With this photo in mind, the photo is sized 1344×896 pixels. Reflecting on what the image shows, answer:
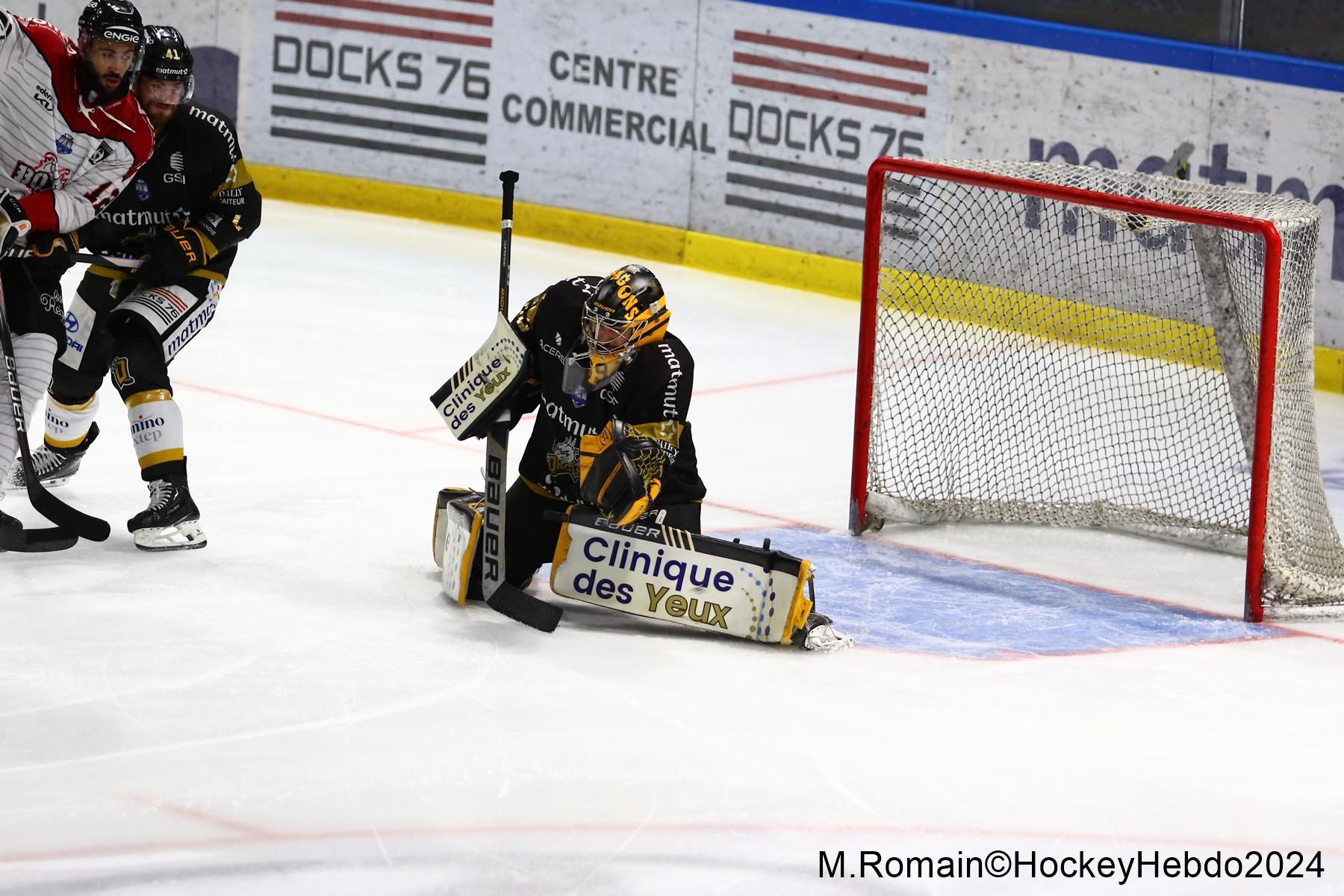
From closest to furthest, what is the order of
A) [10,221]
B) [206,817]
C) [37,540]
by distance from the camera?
[206,817], [10,221], [37,540]

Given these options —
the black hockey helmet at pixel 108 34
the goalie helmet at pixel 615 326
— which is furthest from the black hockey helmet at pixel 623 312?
the black hockey helmet at pixel 108 34

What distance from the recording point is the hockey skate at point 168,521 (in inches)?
209

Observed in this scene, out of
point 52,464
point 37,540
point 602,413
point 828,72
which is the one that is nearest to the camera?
point 602,413

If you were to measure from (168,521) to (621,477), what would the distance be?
1.37m

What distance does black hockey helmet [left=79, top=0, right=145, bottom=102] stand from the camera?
4.92 m

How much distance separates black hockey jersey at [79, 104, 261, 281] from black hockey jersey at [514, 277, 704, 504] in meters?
0.98

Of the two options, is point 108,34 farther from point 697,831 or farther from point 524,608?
point 697,831

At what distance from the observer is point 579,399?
4.81 metres

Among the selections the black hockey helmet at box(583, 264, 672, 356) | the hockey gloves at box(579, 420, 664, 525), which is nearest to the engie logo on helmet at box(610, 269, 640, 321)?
the black hockey helmet at box(583, 264, 672, 356)

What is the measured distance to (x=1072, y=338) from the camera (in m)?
6.82

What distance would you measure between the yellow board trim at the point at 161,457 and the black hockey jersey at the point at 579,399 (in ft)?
3.38

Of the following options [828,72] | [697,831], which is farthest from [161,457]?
[828,72]

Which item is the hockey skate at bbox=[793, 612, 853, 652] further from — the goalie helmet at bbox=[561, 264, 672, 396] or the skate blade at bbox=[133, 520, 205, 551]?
the skate blade at bbox=[133, 520, 205, 551]

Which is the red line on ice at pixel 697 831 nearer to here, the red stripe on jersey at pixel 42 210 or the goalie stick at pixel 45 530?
the goalie stick at pixel 45 530
